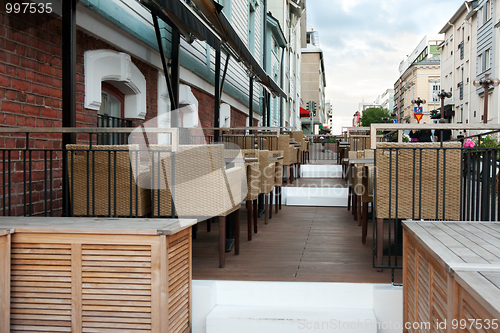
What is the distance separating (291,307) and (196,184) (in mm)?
1135

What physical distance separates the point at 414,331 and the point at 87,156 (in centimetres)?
238

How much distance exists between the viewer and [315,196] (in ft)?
23.6

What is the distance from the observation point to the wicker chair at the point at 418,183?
3.11 m

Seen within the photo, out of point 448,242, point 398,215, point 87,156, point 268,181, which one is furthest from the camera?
point 268,181

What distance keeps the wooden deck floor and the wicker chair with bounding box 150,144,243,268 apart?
0.91ft

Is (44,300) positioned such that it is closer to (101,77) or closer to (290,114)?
(101,77)

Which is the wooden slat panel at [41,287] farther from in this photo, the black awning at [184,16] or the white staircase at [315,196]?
the white staircase at [315,196]

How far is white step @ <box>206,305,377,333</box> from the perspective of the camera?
263cm

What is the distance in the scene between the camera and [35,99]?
362 centimetres

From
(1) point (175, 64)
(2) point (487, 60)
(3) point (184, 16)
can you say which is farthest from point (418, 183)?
(2) point (487, 60)

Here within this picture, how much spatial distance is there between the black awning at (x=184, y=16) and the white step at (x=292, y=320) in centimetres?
248

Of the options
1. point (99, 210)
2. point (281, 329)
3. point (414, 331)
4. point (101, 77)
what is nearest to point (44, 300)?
point (99, 210)

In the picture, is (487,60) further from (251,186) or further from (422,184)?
(422,184)

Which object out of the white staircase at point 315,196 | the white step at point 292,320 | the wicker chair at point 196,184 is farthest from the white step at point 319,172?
the white step at point 292,320
